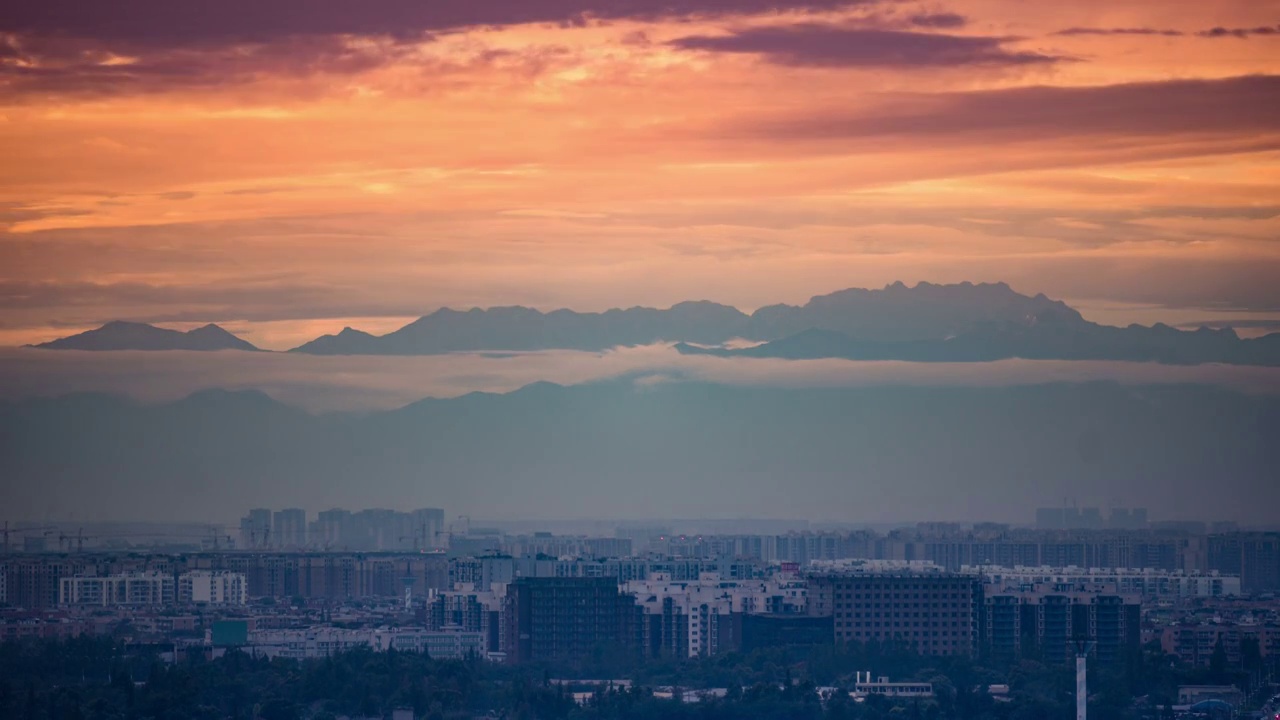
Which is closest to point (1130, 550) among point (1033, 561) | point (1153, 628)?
point (1033, 561)

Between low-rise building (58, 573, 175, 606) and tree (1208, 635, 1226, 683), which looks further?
low-rise building (58, 573, 175, 606)

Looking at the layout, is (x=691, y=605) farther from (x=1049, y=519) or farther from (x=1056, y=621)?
(x=1049, y=519)

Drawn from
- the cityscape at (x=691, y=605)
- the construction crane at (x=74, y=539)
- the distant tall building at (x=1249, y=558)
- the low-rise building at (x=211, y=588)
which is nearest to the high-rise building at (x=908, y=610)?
the cityscape at (x=691, y=605)

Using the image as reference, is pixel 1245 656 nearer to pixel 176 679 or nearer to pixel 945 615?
pixel 945 615

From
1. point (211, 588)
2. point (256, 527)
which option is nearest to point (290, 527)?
point (256, 527)

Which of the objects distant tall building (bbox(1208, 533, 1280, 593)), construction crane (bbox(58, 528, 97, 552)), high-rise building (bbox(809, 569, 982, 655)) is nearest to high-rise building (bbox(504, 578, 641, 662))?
high-rise building (bbox(809, 569, 982, 655))

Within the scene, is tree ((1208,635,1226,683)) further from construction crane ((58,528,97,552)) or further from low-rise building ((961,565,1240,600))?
construction crane ((58,528,97,552))

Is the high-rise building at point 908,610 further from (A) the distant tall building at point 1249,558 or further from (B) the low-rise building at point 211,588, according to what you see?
(A) the distant tall building at point 1249,558
